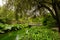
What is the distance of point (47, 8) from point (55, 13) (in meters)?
1.00

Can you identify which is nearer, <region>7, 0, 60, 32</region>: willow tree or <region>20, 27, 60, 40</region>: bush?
<region>20, 27, 60, 40</region>: bush

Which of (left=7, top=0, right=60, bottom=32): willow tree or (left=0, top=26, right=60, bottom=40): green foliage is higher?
(left=7, top=0, right=60, bottom=32): willow tree

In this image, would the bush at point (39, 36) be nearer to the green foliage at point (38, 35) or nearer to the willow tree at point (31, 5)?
the green foliage at point (38, 35)

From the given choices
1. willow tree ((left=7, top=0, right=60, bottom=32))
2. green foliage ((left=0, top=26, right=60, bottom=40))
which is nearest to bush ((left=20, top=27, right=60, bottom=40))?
green foliage ((left=0, top=26, right=60, bottom=40))

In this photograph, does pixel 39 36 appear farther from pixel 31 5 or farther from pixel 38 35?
pixel 31 5

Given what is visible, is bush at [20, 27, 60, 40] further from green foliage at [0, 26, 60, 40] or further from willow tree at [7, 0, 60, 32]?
willow tree at [7, 0, 60, 32]

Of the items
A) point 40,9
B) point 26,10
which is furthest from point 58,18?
point 26,10

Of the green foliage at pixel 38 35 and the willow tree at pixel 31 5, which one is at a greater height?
the willow tree at pixel 31 5

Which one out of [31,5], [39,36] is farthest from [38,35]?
[31,5]

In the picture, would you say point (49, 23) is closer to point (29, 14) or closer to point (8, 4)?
point (29, 14)

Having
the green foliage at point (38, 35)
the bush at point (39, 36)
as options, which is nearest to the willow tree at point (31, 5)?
the green foliage at point (38, 35)

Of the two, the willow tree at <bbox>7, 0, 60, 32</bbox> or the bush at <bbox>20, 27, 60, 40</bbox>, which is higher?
the willow tree at <bbox>7, 0, 60, 32</bbox>

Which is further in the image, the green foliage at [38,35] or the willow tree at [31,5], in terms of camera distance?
the willow tree at [31,5]

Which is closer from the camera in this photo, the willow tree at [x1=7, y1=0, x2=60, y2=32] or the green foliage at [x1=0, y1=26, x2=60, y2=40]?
the green foliage at [x1=0, y1=26, x2=60, y2=40]
